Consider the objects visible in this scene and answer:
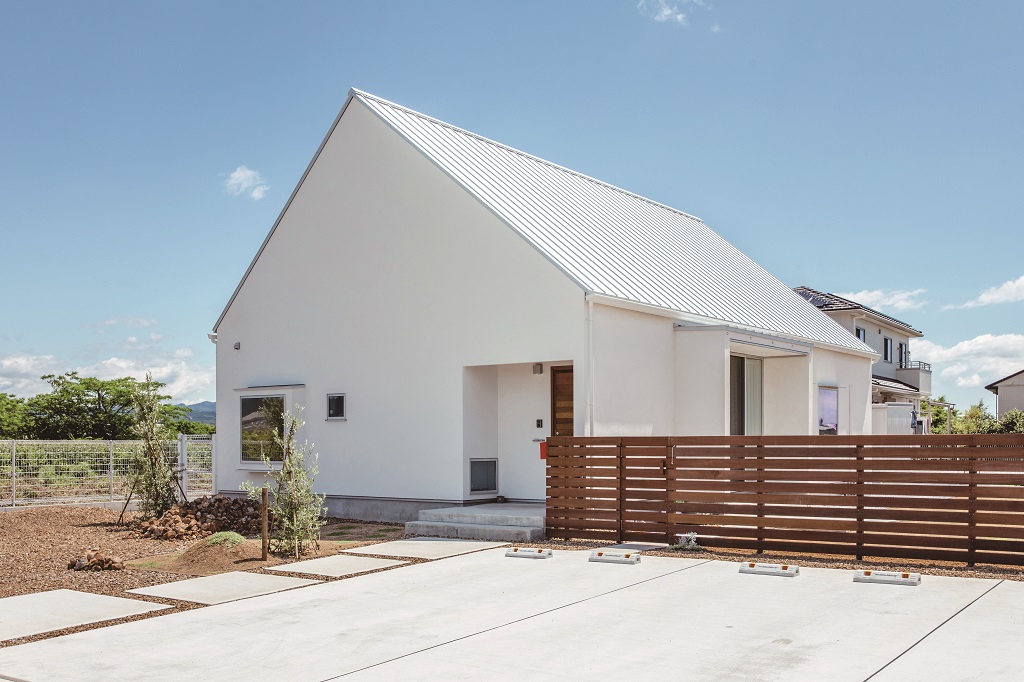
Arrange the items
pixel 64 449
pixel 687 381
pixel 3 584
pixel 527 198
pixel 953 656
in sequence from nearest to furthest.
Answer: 1. pixel 953 656
2. pixel 3 584
3. pixel 687 381
4. pixel 527 198
5. pixel 64 449

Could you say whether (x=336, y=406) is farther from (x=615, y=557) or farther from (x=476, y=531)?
(x=615, y=557)

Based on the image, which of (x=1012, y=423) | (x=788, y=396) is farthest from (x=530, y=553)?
(x=1012, y=423)

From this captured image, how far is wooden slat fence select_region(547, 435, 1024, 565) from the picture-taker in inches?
375

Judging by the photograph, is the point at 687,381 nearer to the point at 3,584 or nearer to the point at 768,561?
the point at 768,561

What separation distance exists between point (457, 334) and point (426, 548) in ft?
13.2

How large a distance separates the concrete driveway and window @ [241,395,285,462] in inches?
314

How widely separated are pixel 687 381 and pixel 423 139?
20.3 ft

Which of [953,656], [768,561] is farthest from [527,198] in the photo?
[953,656]

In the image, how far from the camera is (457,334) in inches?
577

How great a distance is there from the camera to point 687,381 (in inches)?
600

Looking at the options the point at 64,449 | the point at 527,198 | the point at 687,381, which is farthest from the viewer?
the point at 64,449

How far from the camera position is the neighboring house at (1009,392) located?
55.0m

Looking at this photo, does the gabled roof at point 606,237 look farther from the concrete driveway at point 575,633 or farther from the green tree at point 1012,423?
the green tree at point 1012,423

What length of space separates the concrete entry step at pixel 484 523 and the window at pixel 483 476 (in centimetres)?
62
